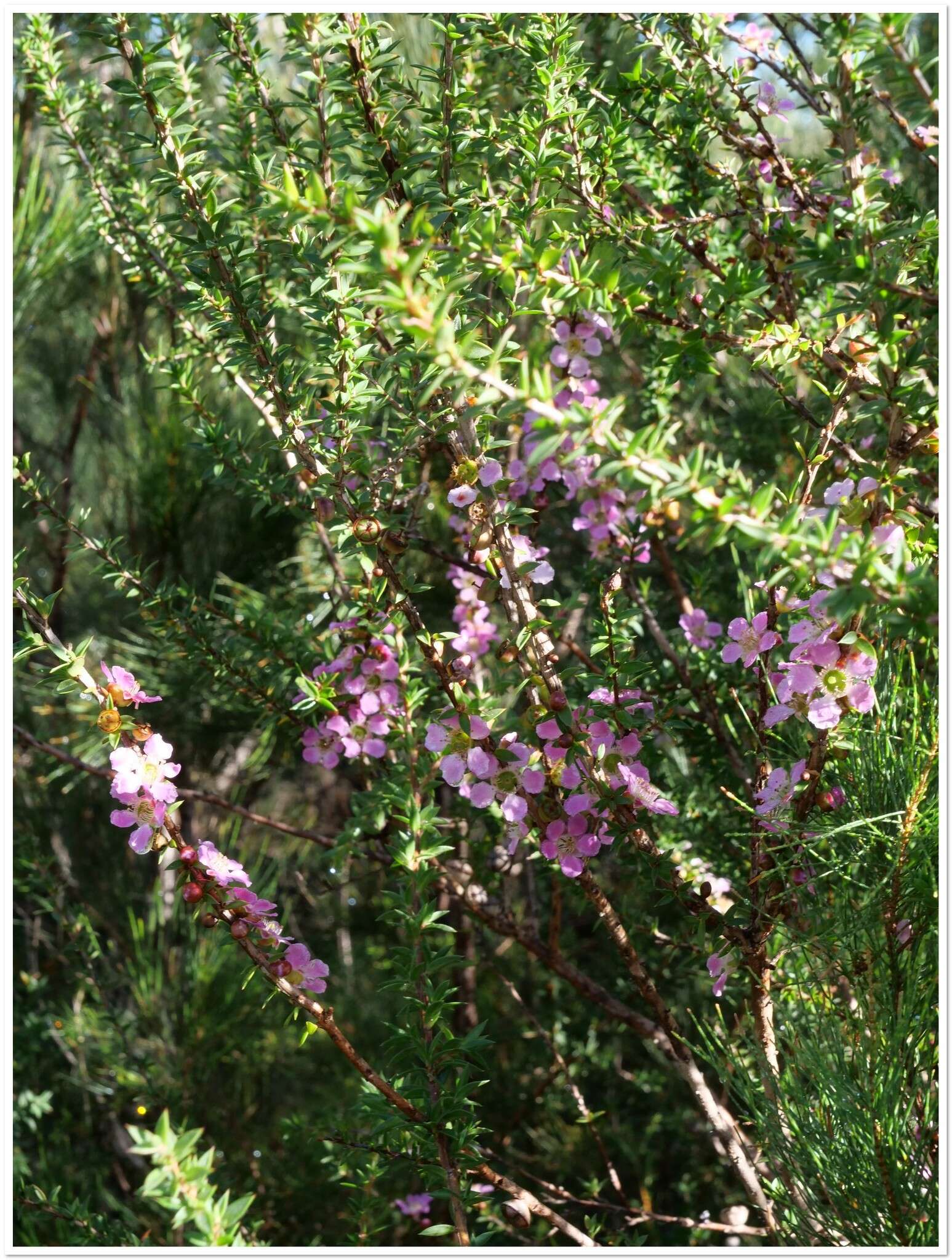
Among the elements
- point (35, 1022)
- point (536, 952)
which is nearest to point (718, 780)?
point (536, 952)

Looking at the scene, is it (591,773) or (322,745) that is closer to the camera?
(591,773)

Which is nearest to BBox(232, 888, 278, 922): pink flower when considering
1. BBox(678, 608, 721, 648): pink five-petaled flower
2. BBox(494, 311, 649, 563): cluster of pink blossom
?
BBox(494, 311, 649, 563): cluster of pink blossom

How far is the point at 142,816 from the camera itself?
652 mm

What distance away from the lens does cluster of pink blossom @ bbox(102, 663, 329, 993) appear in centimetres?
64

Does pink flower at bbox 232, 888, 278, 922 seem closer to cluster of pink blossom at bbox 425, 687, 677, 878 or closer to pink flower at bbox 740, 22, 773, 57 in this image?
cluster of pink blossom at bbox 425, 687, 677, 878

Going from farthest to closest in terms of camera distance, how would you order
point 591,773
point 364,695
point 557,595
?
point 557,595 < point 364,695 < point 591,773

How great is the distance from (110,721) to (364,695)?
0.25 meters

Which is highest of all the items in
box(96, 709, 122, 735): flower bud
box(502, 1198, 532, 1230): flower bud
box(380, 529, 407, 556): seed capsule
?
box(380, 529, 407, 556): seed capsule

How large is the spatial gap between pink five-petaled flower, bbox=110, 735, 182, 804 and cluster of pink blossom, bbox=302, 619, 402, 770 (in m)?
0.21

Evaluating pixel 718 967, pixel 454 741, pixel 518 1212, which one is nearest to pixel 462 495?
pixel 454 741

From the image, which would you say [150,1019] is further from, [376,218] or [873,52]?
[873,52]

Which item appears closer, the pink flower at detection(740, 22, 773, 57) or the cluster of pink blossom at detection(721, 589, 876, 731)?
the cluster of pink blossom at detection(721, 589, 876, 731)

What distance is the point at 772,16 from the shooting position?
33.9 inches

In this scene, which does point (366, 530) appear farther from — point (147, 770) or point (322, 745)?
point (322, 745)
